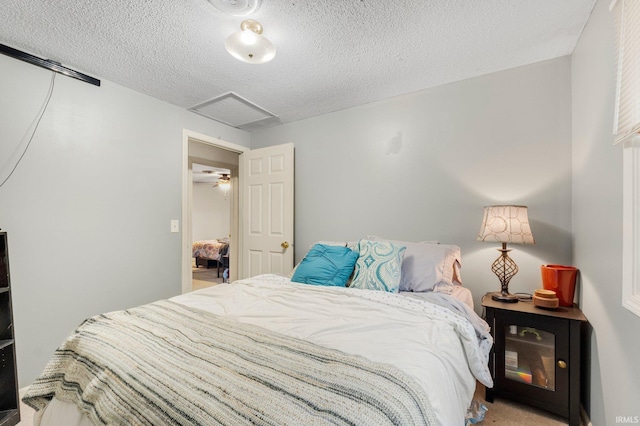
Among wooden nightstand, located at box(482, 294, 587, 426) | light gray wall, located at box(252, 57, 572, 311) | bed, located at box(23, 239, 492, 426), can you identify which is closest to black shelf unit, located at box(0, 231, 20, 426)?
bed, located at box(23, 239, 492, 426)

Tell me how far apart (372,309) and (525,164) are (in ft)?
5.45

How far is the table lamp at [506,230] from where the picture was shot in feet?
5.94

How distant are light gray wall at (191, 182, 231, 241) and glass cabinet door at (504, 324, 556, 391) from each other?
7.26m

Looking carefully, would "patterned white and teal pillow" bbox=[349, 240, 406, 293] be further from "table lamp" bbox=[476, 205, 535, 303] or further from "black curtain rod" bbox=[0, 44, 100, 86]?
"black curtain rod" bbox=[0, 44, 100, 86]

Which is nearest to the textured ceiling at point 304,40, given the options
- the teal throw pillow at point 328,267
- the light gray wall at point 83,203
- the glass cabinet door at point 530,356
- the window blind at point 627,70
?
the light gray wall at point 83,203

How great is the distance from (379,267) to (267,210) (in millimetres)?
1759

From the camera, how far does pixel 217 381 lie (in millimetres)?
832

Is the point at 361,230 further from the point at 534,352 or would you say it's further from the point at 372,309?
the point at 534,352

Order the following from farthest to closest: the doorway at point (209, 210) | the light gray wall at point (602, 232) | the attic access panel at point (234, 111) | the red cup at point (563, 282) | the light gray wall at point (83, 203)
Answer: the doorway at point (209, 210), the attic access panel at point (234, 111), the light gray wall at point (83, 203), the red cup at point (563, 282), the light gray wall at point (602, 232)

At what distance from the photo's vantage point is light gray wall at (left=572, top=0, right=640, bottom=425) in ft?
3.82

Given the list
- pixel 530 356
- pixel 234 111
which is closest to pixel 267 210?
pixel 234 111

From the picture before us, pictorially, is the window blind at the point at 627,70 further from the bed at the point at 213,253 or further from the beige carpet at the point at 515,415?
the bed at the point at 213,253

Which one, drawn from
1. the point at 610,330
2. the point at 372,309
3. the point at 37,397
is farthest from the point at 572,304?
the point at 37,397

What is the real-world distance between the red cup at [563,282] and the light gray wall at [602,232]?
52 millimetres
